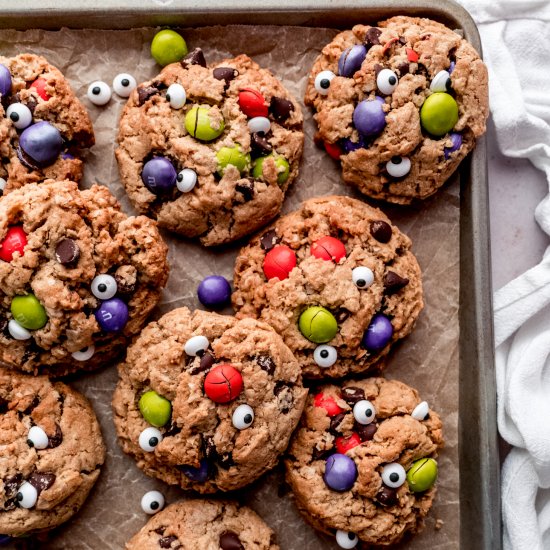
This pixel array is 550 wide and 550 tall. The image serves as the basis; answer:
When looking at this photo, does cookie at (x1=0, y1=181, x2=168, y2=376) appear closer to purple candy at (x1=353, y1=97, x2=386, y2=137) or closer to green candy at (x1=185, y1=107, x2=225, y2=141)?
green candy at (x1=185, y1=107, x2=225, y2=141)

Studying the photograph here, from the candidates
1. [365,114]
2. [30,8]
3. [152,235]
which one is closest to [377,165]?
[365,114]

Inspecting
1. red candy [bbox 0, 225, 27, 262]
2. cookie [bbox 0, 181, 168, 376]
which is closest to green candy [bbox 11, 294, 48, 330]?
cookie [bbox 0, 181, 168, 376]

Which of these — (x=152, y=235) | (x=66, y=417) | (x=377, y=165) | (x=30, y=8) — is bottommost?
(x=66, y=417)

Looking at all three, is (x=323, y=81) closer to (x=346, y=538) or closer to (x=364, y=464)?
(x=364, y=464)

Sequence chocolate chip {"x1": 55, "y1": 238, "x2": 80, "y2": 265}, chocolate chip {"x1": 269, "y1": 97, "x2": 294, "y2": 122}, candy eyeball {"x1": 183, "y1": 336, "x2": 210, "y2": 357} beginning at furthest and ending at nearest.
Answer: chocolate chip {"x1": 269, "y1": 97, "x2": 294, "y2": 122}, candy eyeball {"x1": 183, "y1": 336, "x2": 210, "y2": 357}, chocolate chip {"x1": 55, "y1": 238, "x2": 80, "y2": 265}

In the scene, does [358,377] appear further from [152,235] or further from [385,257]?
[152,235]

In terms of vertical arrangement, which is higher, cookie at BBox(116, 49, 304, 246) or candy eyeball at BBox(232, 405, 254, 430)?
cookie at BBox(116, 49, 304, 246)

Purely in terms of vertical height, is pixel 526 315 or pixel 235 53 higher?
pixel 235 53
